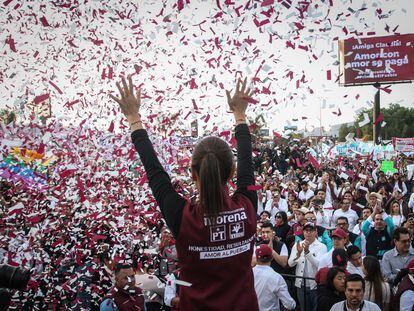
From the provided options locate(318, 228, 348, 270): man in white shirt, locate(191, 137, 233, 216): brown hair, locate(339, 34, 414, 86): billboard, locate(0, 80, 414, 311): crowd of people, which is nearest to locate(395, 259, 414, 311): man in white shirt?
locate(0, 80, 414, 311): crowd of people

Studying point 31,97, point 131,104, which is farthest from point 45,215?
point 131,104

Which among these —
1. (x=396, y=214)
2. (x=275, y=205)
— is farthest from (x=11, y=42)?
(x=396, y=214)

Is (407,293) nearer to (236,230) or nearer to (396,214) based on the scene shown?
(236,230)

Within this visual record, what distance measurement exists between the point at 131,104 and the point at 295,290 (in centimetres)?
555

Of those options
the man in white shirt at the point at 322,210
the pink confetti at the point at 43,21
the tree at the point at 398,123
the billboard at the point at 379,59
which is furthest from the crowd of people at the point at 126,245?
the tree at the point at 398,123

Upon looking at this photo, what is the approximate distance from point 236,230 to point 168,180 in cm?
36

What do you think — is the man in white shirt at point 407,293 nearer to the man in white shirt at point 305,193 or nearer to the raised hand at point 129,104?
the raised hand at point 129,104

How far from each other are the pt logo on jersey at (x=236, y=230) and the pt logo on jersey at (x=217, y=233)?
3 centimetres

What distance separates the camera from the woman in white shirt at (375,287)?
5003mm

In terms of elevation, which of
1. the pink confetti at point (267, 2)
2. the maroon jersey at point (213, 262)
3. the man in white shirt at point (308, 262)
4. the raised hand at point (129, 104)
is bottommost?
the man in white shirt at point (308, 262)

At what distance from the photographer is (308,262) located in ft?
21.1

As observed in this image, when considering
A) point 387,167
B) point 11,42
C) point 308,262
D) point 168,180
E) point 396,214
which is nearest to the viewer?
point 168,180

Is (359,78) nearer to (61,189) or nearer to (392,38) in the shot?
(392,38)

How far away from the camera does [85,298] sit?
5.89 metres
